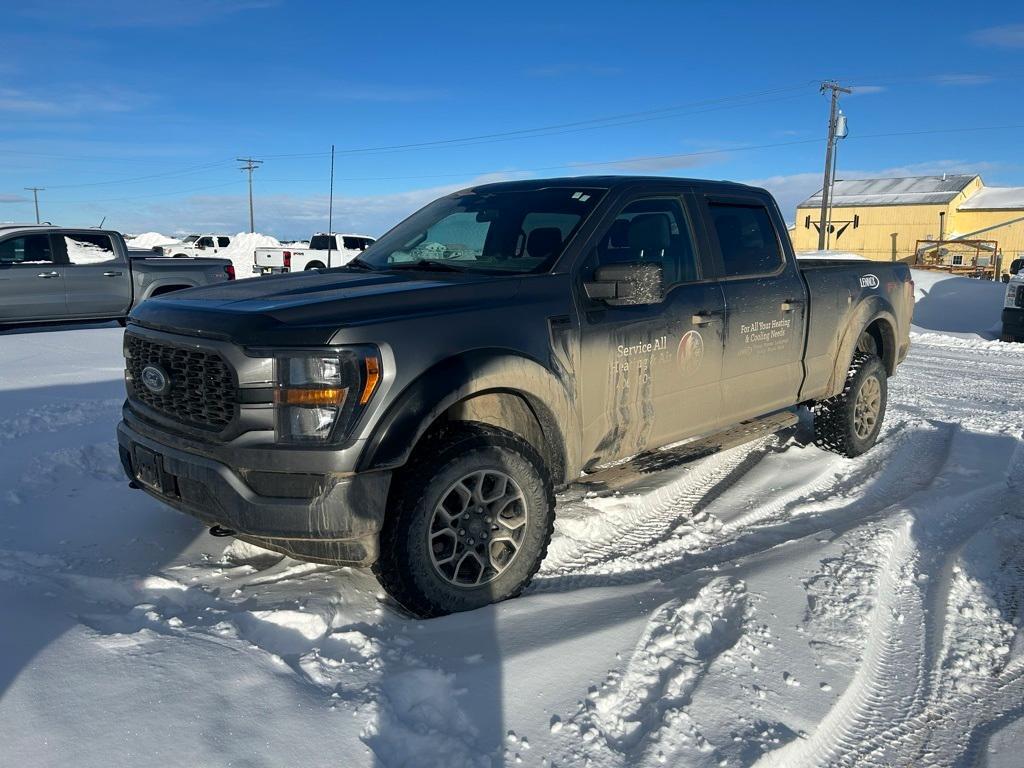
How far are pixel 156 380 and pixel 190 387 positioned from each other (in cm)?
24

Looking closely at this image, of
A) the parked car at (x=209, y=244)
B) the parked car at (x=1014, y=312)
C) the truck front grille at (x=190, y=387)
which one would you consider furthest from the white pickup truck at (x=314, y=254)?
the truck front grille at (x=190, y=387)

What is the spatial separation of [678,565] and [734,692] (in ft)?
3.79

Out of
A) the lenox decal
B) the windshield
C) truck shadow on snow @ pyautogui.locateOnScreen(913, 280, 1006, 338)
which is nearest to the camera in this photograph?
the windshield

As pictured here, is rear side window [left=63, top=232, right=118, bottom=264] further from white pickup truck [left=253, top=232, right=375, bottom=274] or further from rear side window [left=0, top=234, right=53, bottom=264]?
white pickup truck [left=253, top=232, right=375, bottom=274]

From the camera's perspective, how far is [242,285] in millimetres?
3885

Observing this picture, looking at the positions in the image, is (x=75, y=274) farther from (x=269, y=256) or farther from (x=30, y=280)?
(x=269, y=256)

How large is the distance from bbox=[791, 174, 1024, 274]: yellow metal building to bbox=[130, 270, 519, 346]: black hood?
53.3 m

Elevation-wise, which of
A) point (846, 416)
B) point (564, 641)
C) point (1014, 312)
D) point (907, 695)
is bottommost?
point (907, 695)

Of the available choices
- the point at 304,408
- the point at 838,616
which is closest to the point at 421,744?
the point at 304,408

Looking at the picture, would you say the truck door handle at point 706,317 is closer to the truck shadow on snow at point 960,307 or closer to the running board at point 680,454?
the running board at point 680,454

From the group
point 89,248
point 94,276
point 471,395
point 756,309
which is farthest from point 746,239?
point 89,248

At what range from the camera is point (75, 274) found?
39.6ft

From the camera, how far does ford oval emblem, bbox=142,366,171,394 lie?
3314 millimetres

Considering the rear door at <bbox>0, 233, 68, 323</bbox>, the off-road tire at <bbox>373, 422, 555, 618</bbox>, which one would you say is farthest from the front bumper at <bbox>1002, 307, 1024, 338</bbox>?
the rear door at <bbox>0, 233, 68, 323</bbox>
